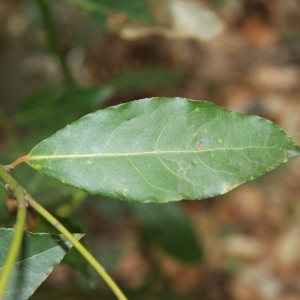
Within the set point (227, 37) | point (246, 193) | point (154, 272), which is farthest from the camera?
point (227, 37)

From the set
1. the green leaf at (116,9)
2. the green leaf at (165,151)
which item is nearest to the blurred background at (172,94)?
the green leaf at (116,9)

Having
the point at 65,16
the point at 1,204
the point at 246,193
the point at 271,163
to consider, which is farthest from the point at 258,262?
the point at 271,163

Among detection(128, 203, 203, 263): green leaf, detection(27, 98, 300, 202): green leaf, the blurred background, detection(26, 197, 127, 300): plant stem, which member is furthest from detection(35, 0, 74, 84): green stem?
detection(26, 197, 127, 300): plant stem

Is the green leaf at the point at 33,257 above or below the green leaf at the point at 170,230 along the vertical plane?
above

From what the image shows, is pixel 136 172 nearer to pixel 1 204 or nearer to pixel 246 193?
pixel 1 204

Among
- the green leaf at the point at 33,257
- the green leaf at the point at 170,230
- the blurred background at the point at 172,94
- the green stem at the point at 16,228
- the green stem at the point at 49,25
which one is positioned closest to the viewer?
the green stem at the point at 16,228

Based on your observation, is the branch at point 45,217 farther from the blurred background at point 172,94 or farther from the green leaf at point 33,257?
the blurred background at point 172,94

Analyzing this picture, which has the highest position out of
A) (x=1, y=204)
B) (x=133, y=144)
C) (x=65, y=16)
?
(x=65, y=16)
